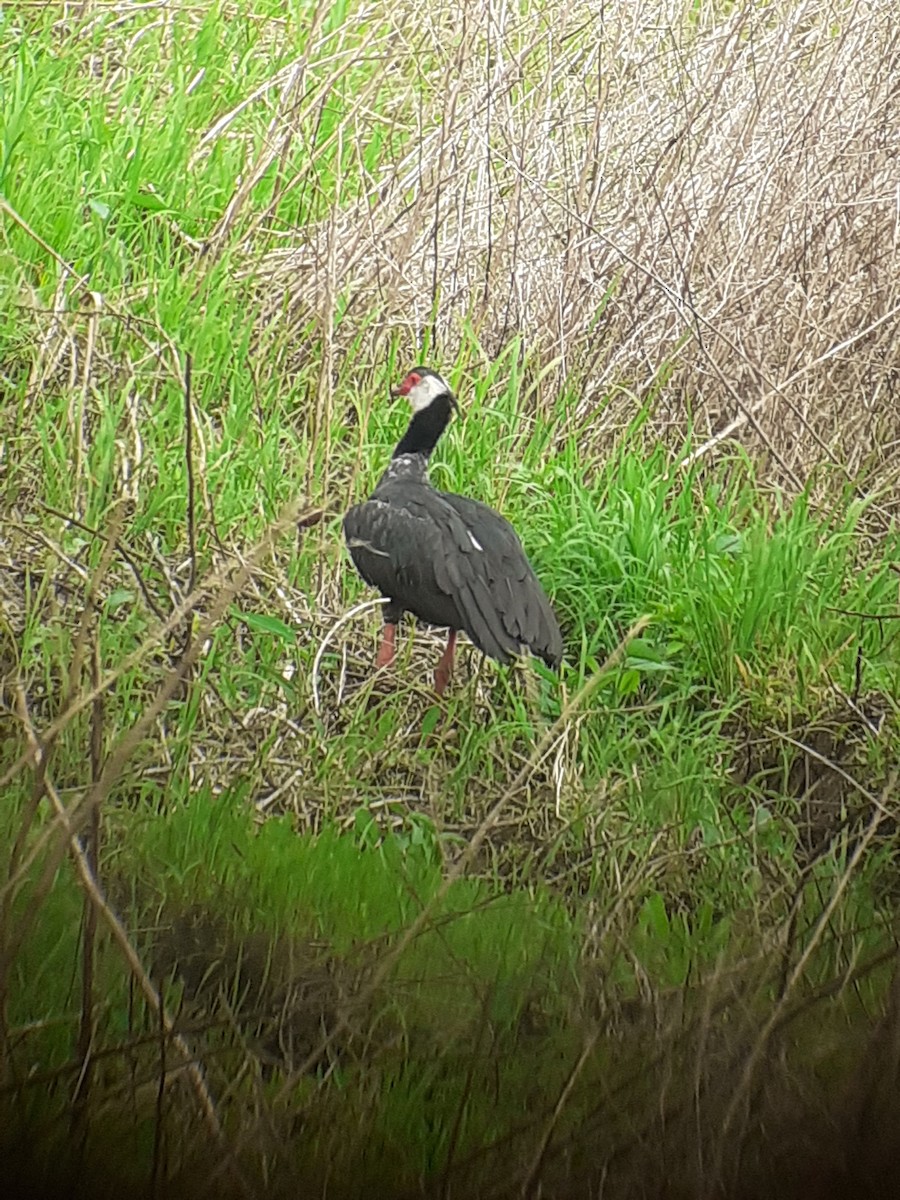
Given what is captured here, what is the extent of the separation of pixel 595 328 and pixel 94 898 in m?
0.80

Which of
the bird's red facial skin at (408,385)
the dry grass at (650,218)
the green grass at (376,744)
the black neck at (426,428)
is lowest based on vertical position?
the green grass at (376,744)

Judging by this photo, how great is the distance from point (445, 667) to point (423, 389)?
0.86ft

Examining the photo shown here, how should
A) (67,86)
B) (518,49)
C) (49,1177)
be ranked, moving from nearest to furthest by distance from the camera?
(49,1177)
(518,49)
(67,86)

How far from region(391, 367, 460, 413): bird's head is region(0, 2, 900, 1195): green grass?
0.09ft

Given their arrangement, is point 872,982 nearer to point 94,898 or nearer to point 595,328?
point 94,898

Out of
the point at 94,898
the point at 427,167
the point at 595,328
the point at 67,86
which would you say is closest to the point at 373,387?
the point at 595,328

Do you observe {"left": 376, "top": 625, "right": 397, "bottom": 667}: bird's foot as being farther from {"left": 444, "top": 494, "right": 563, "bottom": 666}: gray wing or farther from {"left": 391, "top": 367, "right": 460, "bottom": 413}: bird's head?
{"left": 391, "top": 367, "right": 460, "bottom": 413}: bird's head

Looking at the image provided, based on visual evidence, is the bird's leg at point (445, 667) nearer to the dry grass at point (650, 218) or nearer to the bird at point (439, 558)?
the bird at point (439, 558)

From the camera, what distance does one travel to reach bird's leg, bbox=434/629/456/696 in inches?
51.0

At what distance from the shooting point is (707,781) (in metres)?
1.23

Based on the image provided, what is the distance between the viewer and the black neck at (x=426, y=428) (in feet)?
4.57

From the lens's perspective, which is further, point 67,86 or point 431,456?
point 67,86

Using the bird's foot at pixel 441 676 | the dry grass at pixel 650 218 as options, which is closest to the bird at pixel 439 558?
the bird's foot at pixel 441 676

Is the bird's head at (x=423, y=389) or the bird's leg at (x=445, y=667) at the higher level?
the bird's head at (x=423, y=389)
